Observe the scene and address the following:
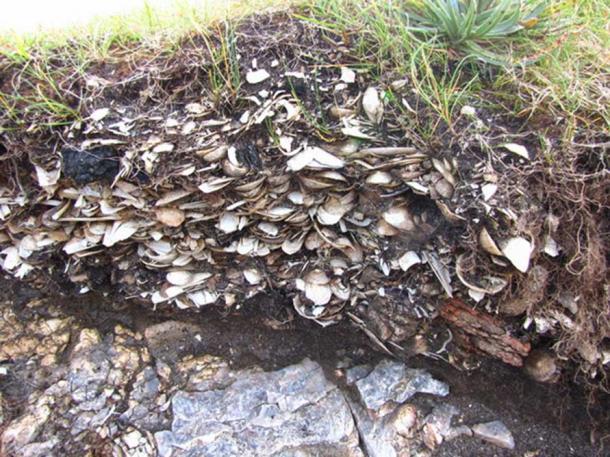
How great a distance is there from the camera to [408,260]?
5.29 feet

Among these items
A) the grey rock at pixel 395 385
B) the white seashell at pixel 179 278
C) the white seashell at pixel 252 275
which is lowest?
the grey rock at pixel 395 385

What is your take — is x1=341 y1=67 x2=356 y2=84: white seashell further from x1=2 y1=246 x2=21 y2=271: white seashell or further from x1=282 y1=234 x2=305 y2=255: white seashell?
x1=2 y1=246 x2=21 y2=271: white seashell

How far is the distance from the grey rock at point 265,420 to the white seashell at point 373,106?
3.78 ft

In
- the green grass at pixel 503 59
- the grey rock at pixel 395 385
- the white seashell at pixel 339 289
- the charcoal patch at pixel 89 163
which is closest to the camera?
the green grass at pixel 503 59

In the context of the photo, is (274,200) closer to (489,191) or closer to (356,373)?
(489,191)

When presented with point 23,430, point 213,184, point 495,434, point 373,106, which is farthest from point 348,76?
point 23,430

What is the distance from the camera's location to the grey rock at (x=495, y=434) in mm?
1803

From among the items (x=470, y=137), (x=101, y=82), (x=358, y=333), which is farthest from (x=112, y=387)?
(x=470, y=137)

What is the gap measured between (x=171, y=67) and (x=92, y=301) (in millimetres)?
1132

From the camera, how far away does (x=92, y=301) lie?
2062 millimetres

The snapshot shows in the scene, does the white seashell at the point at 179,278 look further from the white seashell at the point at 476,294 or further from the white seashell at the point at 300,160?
the white seashell at the point at 476,294

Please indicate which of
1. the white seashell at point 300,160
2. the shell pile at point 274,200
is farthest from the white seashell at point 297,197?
the white seashell at point 300,160

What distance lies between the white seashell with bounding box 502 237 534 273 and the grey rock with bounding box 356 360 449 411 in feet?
2.51

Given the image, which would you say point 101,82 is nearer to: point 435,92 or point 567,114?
point 435,92
